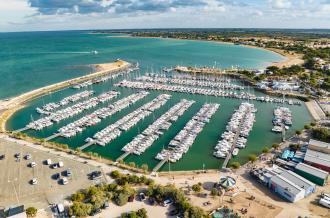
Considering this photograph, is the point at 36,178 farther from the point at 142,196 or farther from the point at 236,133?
the point at 236,133

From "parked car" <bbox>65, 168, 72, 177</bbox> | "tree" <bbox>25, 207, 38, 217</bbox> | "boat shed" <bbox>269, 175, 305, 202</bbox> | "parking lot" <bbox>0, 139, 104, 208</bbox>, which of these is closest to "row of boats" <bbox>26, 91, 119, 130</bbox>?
"parking lot" <bbox>0, 139, 104, 208</bbox>

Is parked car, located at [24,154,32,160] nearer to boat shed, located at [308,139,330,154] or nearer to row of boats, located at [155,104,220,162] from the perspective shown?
row of boats, located at [155,104,220,162]

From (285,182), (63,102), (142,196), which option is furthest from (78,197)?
(63,102)

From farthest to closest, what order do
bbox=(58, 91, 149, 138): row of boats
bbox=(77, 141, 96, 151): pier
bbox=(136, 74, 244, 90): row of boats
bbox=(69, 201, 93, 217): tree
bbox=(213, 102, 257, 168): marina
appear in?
bbox=(136, 74, 244, 90): row of boats
bbox=(58, 91, 149, 138): row of boats
bbox=(77, 141, 96, 151): pier
bbox=(213, 102, 257, 168): marina
bbox=(69, 201, 93, 217): tree

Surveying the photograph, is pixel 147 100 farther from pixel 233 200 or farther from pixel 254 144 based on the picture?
pixel 233 200

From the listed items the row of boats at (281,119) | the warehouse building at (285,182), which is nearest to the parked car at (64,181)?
the warehouse building at (285,182)

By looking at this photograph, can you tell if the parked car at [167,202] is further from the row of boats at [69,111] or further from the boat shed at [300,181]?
the row of boats at [69,111]
